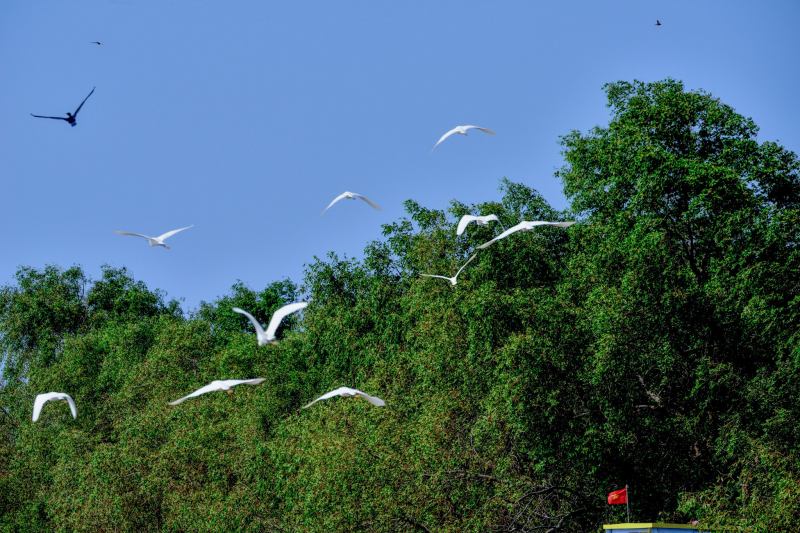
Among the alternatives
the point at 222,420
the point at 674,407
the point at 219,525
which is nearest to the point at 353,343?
the point at 222,420

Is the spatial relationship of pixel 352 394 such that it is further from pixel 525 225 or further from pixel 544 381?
pixel 544 381

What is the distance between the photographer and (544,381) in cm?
3516

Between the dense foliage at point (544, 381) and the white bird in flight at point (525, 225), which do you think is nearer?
the white bird in flight at point (525, 225)

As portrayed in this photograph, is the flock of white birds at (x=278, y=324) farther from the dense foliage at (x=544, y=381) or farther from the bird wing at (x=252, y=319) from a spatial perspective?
the dense foliage at (x=544, y=381)

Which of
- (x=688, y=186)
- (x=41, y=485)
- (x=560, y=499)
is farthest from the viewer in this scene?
(x=41, y=485)

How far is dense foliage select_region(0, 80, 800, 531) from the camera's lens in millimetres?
34406

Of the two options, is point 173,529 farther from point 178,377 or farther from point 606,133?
point 606,133

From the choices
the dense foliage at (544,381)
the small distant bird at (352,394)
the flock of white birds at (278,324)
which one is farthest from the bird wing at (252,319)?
the dense foliage at (544,381)

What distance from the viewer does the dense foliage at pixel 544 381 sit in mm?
34406

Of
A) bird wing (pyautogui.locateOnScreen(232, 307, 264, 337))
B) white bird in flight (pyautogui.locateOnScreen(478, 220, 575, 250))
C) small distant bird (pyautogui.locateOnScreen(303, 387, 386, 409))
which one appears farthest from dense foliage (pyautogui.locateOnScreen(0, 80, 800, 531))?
bird wing (pyautogui.locateOnScreen(232, 307, 264, 337))

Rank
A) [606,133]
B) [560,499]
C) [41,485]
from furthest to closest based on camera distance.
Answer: [41,485] → [606,133] → [560,499]

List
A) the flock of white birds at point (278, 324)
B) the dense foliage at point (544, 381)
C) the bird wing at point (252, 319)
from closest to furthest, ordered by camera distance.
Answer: the bird wing at point (252, 319)
the flock of white birds at point (278, 324)
the dense foliage at point (544, 381)

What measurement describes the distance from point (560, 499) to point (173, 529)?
56.9ft

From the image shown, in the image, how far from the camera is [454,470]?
114ft
